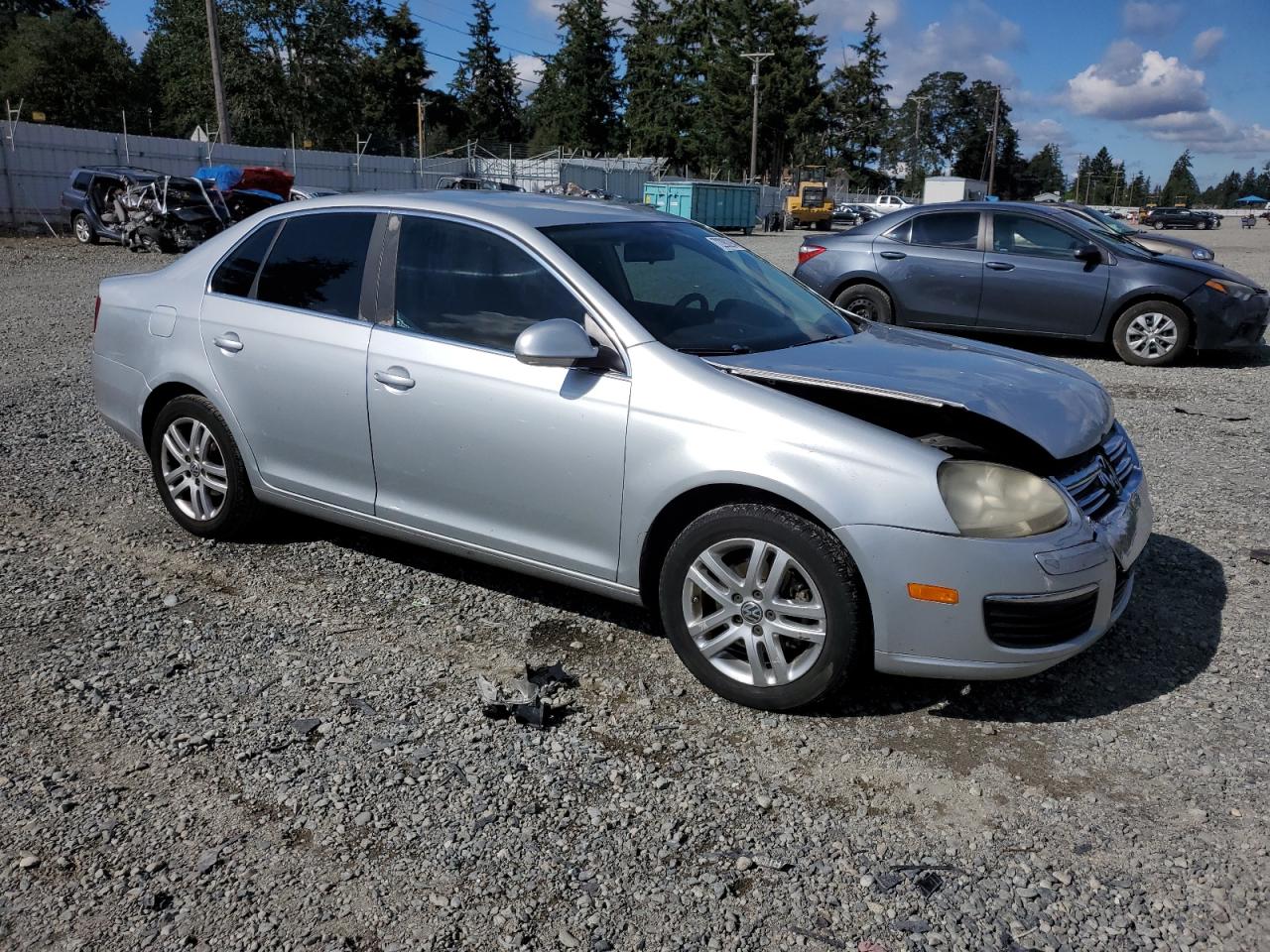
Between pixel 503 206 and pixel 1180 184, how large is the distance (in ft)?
527

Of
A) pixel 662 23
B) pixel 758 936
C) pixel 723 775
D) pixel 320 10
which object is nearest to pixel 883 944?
pixel 758 936

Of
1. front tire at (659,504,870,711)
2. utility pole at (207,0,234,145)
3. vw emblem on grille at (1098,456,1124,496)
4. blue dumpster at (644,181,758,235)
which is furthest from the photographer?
blue dumpster at (644,181,758,235)

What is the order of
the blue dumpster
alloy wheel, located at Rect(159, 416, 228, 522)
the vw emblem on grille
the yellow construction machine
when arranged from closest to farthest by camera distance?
1. the vw emblem on grille
2. alloy wheel, located at Rect(159, 416, 228, 522)
3. the blue dumpster
4. the yellow construction machine

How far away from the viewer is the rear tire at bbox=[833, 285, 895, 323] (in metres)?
11.0

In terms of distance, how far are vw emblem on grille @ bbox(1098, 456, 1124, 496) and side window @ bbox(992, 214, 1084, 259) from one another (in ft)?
24.0

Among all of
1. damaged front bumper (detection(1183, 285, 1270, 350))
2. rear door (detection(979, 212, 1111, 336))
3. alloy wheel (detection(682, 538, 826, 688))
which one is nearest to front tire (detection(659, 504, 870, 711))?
alloy wheel (detection(682, 538, 826, 688))

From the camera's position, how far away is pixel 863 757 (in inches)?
130

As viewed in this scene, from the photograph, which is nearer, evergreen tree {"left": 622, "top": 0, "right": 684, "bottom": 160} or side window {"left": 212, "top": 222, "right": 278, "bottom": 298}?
side window {"left": 212, "top": 222, "right": 278, "bottom": 298}

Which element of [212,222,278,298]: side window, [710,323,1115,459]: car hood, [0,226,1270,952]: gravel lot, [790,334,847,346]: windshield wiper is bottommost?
[0,226,1270,952]: gravel lot

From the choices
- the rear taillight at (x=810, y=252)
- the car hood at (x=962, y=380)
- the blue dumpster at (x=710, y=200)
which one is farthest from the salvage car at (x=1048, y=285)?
the blue dumpster at (x=710, y=200)

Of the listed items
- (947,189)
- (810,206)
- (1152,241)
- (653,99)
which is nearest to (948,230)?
(1152,241)

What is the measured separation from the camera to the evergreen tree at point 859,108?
3964 inches

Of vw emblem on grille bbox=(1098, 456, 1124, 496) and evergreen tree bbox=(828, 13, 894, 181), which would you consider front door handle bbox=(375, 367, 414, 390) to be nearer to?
vw emblem on grille bbox=(1098, 456, 1124, 496)

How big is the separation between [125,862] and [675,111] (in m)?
85.0
